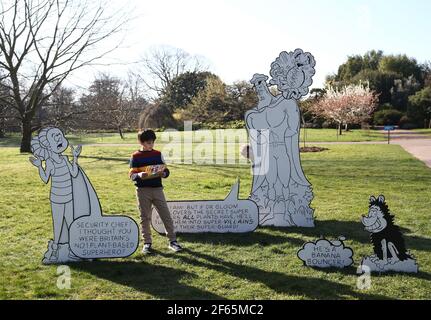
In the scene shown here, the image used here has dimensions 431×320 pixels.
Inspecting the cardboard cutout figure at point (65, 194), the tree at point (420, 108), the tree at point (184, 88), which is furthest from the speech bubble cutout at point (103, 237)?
the tree at point (420, 108)

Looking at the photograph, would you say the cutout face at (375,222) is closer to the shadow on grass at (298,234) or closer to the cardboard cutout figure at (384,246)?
the cardboard cutout figure at (384,246)

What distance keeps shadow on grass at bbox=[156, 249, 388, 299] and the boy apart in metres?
0.57

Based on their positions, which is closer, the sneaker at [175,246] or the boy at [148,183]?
the boy at [148,183]

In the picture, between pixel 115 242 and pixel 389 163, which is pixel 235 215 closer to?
pixel 115 242

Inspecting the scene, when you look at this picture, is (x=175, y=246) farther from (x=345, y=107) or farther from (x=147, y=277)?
(x=345, y=107)

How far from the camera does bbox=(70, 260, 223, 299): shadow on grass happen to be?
449cm

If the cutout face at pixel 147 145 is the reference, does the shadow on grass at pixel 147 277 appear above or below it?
below

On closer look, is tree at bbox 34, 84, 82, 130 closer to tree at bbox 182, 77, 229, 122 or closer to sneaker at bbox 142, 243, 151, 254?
tree at bbox 182, 77, 229, 122

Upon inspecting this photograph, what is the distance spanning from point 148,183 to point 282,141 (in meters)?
2.51

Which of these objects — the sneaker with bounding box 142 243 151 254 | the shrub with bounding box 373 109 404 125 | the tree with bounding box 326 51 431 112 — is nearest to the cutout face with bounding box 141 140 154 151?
the sneaker with bounding box 142 243 151 254

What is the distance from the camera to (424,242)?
6.23 metres

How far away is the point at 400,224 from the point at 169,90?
44448mm

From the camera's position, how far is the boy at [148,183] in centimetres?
578

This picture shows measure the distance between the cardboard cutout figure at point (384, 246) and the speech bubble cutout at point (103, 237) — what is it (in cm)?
278
